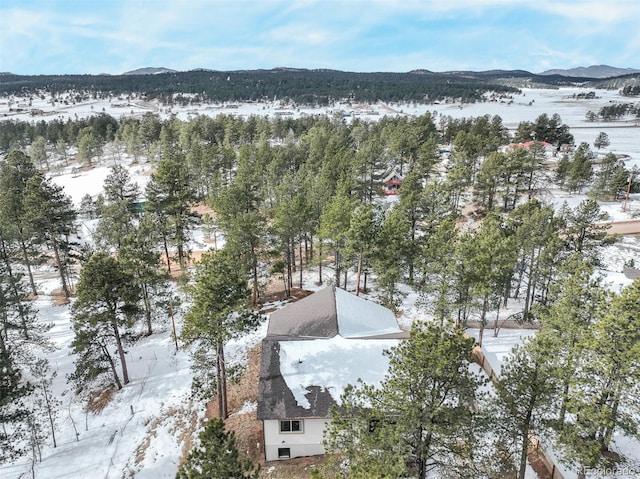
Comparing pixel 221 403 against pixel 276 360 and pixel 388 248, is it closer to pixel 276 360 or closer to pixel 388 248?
pixel 276 360

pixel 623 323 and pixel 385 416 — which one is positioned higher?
pixel 623 323

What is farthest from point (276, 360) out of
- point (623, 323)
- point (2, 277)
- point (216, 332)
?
point (2, 277)

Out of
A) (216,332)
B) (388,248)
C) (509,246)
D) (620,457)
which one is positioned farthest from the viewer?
(388,248)

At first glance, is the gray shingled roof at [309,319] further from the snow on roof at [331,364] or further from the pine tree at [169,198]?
the pine tree at [169,198]

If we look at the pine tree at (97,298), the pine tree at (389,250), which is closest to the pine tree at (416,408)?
the pine tree at (389,250)

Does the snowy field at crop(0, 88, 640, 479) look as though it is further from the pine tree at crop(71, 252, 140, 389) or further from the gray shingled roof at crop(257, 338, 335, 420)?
the gray shingled roof at crop(257, 338, 335, 420)

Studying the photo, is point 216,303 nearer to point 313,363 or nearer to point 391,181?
point 313,363

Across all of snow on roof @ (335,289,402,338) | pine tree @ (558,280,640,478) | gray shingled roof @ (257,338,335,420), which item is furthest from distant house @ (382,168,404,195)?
pine tree @ (558,280,640,478)
